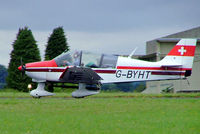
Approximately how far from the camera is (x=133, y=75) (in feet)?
69.6

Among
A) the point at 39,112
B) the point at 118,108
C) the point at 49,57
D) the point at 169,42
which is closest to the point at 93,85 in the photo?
the point at 118,108

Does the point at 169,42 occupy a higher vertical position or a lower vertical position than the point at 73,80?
higher

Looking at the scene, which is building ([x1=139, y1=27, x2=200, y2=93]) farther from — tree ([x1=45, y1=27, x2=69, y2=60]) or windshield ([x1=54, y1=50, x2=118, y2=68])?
windshield ([x1=54, y1=50, x2=118, y2=68])

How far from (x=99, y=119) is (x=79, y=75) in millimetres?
8431

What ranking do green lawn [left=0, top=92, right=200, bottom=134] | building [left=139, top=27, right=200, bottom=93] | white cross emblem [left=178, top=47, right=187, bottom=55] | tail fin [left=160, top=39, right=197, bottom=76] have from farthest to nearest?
building [left=139, top=27, right=200, bottom=93]
white cross emblem [left=178, top=47, right=187, bottom=55]
tail fin [left=160, top=39, right=197, bottom=76]
green lawn [left=0, top=92, right=200, bottom=134]

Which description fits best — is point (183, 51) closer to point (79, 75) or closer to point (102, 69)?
point (102, 69)

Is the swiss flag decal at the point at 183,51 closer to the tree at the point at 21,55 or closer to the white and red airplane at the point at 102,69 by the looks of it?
the white and red airplane at the point at 102,69

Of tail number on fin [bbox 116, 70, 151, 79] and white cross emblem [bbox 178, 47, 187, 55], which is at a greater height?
white cross emblem [bbox 178, 47, 187, 55]

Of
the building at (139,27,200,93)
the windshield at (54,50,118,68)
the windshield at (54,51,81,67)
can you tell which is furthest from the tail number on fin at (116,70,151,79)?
the building at (139,27,200,93)

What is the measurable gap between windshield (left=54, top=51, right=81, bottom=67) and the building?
839 inches

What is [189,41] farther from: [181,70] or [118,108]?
[118,108]

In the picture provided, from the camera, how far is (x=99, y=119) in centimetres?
1205

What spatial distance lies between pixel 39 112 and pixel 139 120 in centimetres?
348

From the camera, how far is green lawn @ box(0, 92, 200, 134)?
10.4 meters
